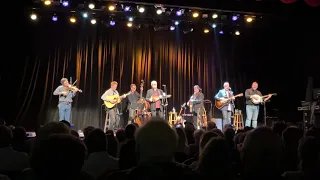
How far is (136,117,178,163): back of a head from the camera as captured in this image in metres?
2.04

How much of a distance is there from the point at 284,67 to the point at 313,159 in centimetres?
1339

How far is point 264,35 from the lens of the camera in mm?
15609

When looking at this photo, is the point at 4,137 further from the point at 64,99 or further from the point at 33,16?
the point at 33,16

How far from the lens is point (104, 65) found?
14.5 m

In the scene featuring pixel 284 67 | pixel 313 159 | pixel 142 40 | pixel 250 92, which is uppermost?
pixel 142 40

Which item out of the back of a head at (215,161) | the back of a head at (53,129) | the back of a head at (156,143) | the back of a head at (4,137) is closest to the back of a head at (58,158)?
the back of a head at (156,143)

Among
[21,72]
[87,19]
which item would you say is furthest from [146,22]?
[21,72]

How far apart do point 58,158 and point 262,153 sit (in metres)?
1.38

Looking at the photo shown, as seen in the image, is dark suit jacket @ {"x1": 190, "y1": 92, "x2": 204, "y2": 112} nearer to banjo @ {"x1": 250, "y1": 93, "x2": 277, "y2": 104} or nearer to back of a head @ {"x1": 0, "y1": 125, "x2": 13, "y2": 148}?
banjo @ {"x1": 250, "y1": 93, "x2": 277, "y2": 104}

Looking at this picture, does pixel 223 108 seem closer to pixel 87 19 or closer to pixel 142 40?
pixel 142 40

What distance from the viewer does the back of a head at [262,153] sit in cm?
243

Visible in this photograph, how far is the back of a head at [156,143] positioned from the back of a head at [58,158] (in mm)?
372

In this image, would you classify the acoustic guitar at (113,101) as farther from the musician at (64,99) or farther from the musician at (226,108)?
the musician at (226,108)

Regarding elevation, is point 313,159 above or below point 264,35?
below
